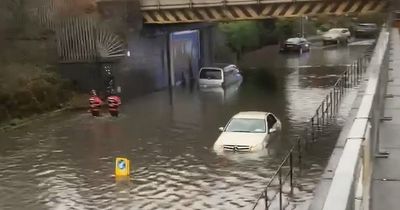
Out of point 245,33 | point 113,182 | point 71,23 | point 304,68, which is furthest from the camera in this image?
point 245,33

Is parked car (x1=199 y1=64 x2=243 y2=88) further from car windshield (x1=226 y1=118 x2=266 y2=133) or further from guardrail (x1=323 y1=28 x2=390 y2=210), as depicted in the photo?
guardrail (x1=323 y1=28 x2=390 y2=210)

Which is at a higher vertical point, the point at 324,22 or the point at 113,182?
the point at 324,22

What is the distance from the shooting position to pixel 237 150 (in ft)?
65.7

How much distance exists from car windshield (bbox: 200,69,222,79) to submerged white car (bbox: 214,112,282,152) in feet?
66.8

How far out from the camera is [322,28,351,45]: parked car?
7931 cm

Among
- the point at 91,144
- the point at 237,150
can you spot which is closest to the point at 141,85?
the point at 91,144

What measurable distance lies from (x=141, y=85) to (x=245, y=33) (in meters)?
27.9

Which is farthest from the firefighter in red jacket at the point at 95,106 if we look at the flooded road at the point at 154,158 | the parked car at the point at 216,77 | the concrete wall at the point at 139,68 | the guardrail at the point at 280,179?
the parked car at the point at 216,77

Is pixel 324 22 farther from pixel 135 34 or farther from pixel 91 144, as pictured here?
pixel 91 144

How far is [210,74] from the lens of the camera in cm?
4356

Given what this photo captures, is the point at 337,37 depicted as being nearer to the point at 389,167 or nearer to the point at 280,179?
the point at 280,179

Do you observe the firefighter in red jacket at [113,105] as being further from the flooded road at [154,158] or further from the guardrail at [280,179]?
the guardrail at [280,179]

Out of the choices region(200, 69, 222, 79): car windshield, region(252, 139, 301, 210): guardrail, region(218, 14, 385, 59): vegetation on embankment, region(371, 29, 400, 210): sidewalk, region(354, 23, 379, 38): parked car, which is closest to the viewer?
region(371, 29, 400, 210): sidewalk

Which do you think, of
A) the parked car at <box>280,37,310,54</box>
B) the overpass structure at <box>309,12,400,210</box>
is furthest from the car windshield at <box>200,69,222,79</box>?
the overpass structure at <box>309,12,400,210</box>
